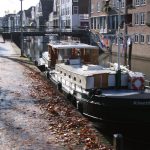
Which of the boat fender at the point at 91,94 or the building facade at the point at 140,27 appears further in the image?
the building facade at the point at 140,27

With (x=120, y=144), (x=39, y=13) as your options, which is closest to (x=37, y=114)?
(x=120, y=144)

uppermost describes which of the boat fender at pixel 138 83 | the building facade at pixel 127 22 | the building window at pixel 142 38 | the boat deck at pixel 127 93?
the building facade at pixel 127 22

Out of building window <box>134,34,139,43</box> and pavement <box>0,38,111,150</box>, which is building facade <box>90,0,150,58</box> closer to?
building window <box>134,34,139,43</box>

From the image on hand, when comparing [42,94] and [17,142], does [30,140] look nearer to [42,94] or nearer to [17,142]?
[17,142]

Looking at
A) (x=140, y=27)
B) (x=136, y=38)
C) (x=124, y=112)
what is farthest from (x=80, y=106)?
(x=136, y=38)

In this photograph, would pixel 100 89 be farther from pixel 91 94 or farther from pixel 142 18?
pixel 142 18

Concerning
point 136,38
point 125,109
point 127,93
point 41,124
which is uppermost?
point 136,38

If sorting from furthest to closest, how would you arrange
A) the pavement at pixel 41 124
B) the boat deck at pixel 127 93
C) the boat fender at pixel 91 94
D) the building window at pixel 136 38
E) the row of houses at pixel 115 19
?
the building window at pixel 136 38 < the row of houses at pixel 115 19 < the boat fender at pixel 91 94 < the boat deck at pixel 127 93 < the pavement at pixel 41 124

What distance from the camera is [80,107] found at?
17.1 metres

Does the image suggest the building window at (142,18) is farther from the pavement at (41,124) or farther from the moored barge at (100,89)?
the pavement at (41,124)

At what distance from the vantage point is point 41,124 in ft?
45.5

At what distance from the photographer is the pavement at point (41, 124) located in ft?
38.8

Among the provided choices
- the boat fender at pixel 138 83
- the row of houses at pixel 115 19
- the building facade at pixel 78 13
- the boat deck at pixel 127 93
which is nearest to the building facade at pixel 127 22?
the row of houses at pixel 115 19

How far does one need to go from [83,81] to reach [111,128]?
3030 millimetres
